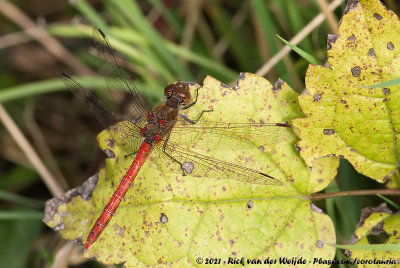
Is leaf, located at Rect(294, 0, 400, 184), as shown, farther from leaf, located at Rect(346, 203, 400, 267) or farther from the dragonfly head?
the dragonfly head

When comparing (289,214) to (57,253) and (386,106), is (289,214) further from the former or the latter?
(57,253)

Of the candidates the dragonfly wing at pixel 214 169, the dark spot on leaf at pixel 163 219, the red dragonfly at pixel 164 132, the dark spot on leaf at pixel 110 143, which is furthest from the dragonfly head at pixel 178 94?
the dark spot on leaf at pixel 163 219

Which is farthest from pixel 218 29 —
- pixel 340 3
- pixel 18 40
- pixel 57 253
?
pixel 57 253

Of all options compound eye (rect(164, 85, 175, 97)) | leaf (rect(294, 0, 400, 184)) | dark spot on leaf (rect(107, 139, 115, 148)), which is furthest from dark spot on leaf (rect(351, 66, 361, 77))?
dark spot on leaf (rect(107, 139, 115, 148))

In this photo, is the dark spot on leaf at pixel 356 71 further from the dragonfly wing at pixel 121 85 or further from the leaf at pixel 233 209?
the dragonfly wing at pixel 121 85

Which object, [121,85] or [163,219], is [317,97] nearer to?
[163,219]

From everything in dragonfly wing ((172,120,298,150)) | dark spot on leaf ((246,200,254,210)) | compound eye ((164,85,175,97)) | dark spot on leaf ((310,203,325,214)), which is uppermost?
compound eye ((164,85,175,97))
